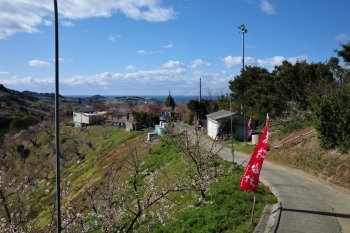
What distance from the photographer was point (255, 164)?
9852mm

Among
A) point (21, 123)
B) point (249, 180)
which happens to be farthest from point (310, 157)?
point (21, 123)

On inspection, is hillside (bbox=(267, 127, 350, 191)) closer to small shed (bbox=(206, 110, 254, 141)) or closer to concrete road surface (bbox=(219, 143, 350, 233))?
concrete road surface (bbox=(219, 143, 350, 233))

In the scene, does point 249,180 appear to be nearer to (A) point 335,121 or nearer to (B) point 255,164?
(B) point 255,164

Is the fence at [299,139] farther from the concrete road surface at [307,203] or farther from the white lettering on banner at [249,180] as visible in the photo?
the white lettering on banner at [249,180]

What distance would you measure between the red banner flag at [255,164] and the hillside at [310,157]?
6.31 m

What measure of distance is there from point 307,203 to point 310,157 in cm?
701

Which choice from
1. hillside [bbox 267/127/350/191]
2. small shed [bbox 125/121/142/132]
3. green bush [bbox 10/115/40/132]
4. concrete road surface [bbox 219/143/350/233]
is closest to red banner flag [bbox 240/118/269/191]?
concrete road surface [bbox 219/143/350/233]

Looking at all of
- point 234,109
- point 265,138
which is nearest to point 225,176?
point 265,138

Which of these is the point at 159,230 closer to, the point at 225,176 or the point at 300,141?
the point at 225,176

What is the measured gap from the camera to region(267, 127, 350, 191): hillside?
15102 mm

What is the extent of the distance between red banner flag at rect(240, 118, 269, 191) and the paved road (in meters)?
1.45

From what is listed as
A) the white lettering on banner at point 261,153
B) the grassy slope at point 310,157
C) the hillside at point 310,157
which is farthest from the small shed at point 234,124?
the white lettering on banner at point 261,153

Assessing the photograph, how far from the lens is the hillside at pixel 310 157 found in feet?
49.5

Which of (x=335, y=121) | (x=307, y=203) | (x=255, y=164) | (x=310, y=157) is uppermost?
(x=335, y=121)
